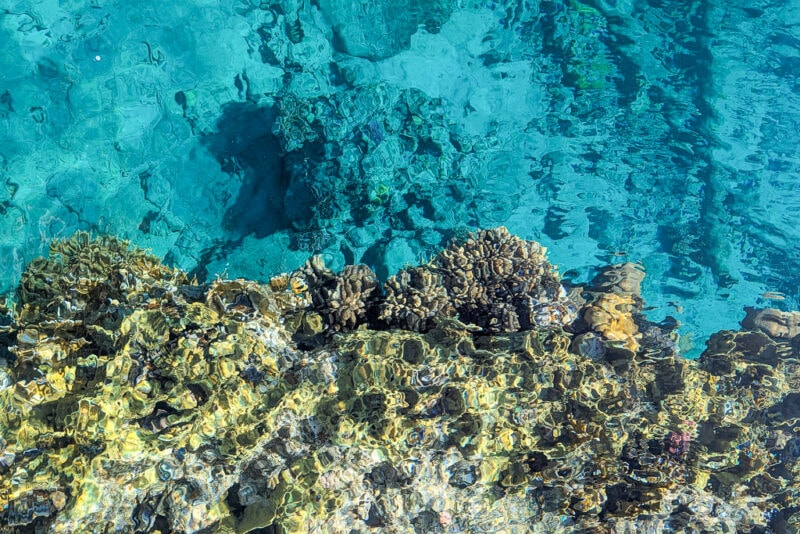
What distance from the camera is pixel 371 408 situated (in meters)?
3.93

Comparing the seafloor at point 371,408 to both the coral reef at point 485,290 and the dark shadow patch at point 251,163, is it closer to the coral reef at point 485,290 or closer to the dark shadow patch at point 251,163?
the coral reef at point 485,290

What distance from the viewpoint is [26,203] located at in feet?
21.2

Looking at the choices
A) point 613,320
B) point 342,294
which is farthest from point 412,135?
point 613,320

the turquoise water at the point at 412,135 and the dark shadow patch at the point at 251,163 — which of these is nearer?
the turquoise water at the point at 412,135

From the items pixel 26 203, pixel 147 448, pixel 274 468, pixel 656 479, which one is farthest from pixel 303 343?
pixel 26 203

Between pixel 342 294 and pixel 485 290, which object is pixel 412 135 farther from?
pixel 342 294

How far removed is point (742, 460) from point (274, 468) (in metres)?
4.84

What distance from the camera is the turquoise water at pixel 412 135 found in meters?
6.76

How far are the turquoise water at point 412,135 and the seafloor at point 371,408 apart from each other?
1.41 metres

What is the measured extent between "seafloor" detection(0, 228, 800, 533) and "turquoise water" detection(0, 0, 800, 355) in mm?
1407

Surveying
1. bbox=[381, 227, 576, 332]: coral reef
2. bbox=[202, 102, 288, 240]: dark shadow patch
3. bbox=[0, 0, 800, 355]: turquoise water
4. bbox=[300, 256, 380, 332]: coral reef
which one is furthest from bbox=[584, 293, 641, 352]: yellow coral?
bbox=[202, 102, 288, 240]: dark shadow patch

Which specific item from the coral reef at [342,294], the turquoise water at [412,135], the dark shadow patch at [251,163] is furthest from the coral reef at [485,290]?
the dark shadow patch at [251,163]

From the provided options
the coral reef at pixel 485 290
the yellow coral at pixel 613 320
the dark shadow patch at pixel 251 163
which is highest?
the dark shadow patch at pixel 251 163

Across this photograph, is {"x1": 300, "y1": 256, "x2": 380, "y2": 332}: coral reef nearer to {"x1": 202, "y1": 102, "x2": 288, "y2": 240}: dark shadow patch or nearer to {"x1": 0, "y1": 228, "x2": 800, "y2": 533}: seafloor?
{"x1": 0, "y1": 228, "x2": 800, "y2": 533}: seafloor
